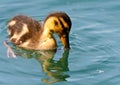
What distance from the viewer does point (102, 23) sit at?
8.46 m

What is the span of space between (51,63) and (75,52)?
1.32 ft

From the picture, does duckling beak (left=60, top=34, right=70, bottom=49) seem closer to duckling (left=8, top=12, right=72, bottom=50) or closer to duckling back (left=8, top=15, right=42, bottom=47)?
duckling (left=8, top=12, right=72, bottom=50)

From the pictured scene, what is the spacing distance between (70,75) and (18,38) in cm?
117

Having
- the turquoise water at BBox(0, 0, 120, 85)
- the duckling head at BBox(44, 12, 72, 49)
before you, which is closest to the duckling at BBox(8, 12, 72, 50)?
the duckling head at BBox(44, 12, 72, 49)

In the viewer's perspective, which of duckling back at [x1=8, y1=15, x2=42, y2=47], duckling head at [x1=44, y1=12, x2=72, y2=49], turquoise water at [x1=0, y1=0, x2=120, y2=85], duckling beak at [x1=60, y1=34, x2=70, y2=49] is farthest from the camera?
duckling back at [x1=8, y1=15, x2=42, y2=47]

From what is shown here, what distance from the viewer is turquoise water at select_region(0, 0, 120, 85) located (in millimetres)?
6871

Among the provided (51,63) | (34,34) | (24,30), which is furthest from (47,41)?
(51,63)

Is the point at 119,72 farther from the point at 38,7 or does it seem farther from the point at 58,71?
the point at 38,7

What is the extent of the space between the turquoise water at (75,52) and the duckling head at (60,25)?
20 centimetres

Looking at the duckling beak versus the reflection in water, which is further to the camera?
the duckling beak

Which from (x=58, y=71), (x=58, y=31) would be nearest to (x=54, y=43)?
(x=58, y=31)

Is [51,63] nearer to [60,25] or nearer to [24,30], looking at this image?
[60,25]

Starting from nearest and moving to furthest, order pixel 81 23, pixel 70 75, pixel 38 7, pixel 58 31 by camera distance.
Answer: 1. pixel 70 75
2. pixel 58 31
3. pixel 81 23
4. pixel 38 7

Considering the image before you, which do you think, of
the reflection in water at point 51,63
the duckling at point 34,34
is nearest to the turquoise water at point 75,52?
the reflection in water at point 51,63
